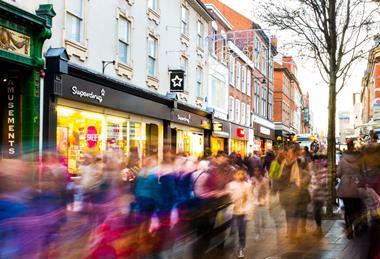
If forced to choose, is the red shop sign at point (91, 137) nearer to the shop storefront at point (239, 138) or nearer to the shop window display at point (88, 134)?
the shop window display at point (88, 134)

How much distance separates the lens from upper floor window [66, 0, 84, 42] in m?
15.5

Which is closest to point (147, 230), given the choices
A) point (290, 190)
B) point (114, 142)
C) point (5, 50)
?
point (290, 190)

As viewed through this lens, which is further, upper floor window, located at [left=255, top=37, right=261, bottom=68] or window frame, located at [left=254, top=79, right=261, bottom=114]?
→ window frame, located at [left=254, top=79, right=261, bottom=114]

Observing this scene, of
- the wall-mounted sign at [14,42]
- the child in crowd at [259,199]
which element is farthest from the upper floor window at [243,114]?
the wall-mounted sign at [14,42]

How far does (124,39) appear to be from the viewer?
19281 mm

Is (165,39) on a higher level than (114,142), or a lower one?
higher

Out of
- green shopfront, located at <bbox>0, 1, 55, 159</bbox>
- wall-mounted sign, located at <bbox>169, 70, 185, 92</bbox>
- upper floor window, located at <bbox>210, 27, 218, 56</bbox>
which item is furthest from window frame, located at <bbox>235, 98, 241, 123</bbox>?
green shopfront, located at <bbox>0, 1, 55, 159</bbox>

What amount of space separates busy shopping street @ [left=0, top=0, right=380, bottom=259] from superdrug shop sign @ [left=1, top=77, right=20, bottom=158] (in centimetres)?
3

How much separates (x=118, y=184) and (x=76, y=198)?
682 mm

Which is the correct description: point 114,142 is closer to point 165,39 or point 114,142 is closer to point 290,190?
point 165,39

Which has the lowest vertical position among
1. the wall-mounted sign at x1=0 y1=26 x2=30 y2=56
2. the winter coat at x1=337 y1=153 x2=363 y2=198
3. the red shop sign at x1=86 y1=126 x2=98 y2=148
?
the winter coat at x1=337 y1=153 x2=363 y2=198

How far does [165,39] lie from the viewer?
23.5 m

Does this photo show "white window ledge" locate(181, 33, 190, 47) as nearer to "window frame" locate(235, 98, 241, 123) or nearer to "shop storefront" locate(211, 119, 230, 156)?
"shop storefront" locate(211, 119, 230, 156)

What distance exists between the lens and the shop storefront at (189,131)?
2497 cm
